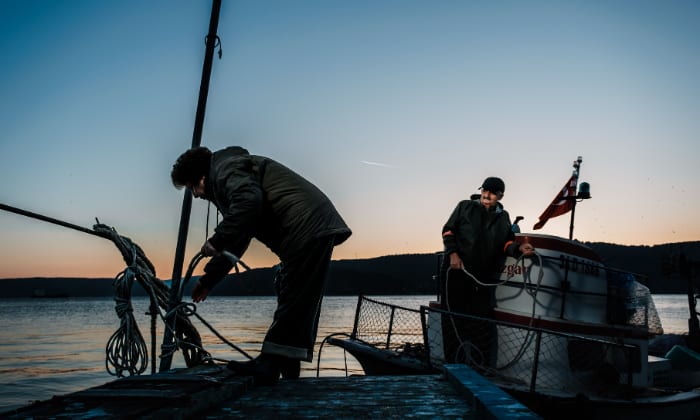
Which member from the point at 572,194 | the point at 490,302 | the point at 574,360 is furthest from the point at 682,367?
the point at 490,302

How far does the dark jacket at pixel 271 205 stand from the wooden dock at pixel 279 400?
940 millimetres

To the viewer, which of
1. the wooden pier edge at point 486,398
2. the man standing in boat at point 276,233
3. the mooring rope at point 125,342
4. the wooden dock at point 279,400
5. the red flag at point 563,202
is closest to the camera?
the wooden pier edge at point 486,398

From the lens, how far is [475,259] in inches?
255

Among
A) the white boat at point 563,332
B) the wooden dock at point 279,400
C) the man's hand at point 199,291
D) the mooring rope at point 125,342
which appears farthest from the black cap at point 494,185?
the mooring rope at point 125,342

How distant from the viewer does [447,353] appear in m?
6.66

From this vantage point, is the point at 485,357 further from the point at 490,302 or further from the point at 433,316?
the point at 433,316

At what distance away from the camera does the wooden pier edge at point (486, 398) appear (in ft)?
7.18

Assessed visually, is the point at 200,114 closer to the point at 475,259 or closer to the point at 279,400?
the point at 279,400

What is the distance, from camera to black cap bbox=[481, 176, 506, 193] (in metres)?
6.55

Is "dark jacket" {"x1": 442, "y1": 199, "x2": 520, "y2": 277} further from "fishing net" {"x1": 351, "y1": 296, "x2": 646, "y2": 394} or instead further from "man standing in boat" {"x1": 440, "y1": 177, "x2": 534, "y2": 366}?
"fishing net" {"x1": 351, "y1": 296, "x2": 646, "y2": 394}

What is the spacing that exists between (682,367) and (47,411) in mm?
11085

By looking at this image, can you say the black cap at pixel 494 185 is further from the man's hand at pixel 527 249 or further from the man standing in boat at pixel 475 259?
the man's hand at pixel 527 249

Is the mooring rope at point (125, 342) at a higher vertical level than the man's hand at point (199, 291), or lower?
lower

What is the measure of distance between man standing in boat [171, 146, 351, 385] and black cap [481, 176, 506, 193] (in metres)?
3.19
